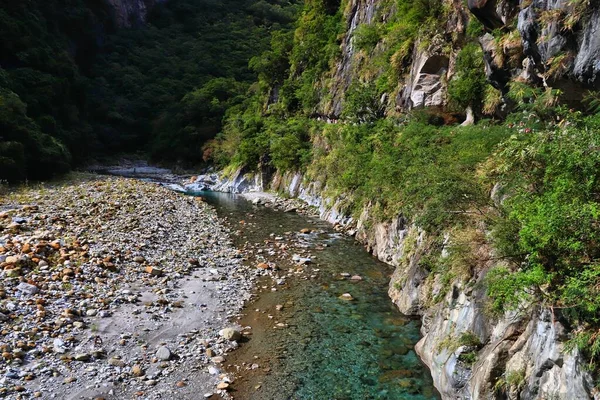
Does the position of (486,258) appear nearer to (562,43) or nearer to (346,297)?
(562,43)

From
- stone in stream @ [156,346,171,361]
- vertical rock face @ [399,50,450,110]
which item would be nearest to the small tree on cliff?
vertical rock face @ [399,50,450,110]

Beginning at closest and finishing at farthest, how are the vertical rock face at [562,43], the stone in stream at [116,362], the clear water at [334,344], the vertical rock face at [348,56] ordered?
the vertical rock face at [562,43], the clear water at [334,344], the stone in stream at [116,362], the vertical rock face at [348,56]

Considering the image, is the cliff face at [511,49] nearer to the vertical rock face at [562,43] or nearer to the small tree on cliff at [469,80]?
the vertical rock face at [562,43]

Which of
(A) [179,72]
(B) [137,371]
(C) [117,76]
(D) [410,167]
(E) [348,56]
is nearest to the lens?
(B) [137,371]

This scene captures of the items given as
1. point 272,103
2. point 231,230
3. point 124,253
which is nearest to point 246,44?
point 272,103

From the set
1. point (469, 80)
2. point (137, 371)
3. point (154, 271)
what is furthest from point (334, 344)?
point (469, 80)

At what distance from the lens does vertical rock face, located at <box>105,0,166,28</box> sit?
77.0 m

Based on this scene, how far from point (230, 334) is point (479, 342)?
5417mm

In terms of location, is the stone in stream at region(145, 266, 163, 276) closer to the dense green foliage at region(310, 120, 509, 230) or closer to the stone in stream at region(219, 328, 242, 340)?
the stone in stream at region(219, 328, 242, 340)

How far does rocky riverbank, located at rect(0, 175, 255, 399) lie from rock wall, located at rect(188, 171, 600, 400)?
14.2ft

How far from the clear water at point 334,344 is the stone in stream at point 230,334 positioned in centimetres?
33

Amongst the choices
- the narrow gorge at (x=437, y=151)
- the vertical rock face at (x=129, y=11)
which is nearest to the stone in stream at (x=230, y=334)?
the narrow gorge at (x=437, y=151)

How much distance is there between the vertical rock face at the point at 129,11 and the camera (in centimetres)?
7700

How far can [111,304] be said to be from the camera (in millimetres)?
10219
